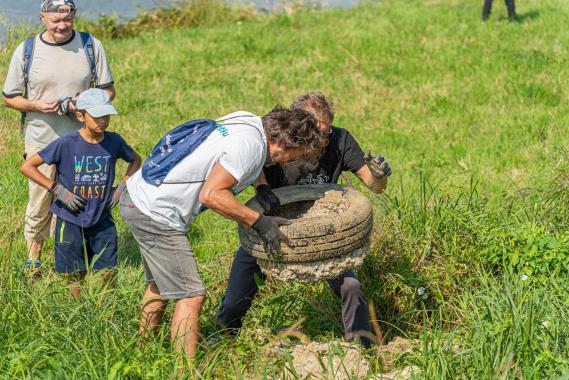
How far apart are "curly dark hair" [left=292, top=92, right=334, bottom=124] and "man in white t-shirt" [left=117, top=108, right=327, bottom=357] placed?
33 cm

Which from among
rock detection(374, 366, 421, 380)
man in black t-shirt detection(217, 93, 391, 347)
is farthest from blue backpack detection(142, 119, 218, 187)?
rock detection(374, 366, 421, 380)

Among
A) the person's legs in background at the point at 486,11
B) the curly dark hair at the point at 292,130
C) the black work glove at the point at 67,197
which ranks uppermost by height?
the curly dark hair at the point at 292,130

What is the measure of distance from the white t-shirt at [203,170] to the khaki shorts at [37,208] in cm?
184

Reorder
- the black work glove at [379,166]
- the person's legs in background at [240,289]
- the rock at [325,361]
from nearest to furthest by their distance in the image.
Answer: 1. the rock at [325,361]
2. the black work glove at [379,166]
3. the person's legs in background at [240,289]

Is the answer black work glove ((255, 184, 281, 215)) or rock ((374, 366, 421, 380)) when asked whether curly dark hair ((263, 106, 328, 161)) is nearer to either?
black work glove ((255, 184, 281, 215))

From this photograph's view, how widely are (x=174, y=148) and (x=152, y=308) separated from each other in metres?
1.02

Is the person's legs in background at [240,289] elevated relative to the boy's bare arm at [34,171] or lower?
lower

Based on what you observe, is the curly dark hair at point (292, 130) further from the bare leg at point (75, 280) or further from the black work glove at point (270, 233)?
the bare leg at point (75, 280)

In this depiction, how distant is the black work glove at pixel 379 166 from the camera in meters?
5.09

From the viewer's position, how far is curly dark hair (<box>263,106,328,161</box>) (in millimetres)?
4488

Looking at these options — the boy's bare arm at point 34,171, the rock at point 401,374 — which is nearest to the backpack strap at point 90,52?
the boy's bare arm at point 34,171

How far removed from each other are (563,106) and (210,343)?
21.2ft

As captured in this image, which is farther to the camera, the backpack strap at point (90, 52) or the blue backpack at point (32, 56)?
the backpack strap at point (90, 52)

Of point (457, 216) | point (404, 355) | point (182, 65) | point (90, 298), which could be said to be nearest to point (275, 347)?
point (404, 355)
